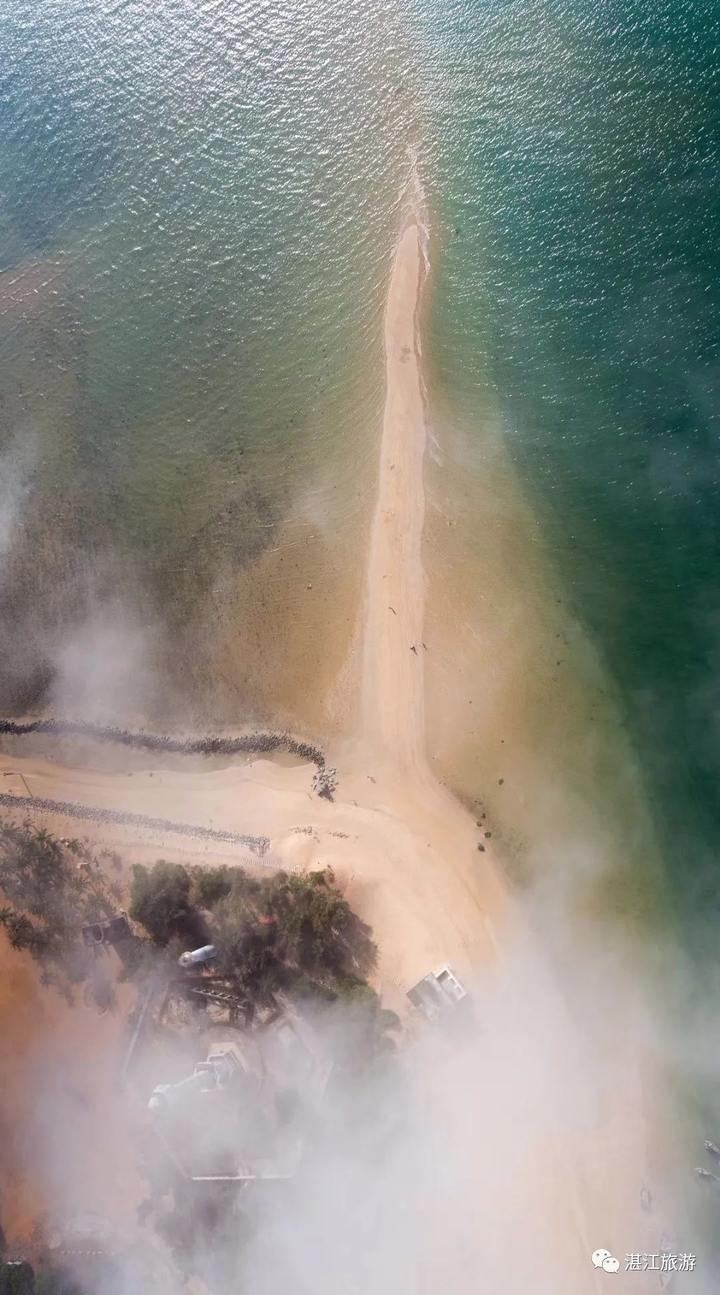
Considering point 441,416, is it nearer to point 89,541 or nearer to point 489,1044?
point 89,541

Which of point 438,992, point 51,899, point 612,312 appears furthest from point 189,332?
point 438,992

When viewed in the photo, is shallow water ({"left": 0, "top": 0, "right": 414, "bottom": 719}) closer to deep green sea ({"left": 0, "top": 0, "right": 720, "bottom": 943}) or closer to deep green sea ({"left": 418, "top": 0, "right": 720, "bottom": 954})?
deep green sea ({"left": 0, "top": 0, "right": 720, "bottom": 943})

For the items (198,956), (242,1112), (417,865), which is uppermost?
(417,865)

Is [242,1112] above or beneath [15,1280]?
above

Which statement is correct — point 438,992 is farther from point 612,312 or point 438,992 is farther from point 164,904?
point 612,312

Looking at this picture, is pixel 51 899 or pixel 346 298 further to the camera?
pixel 346 298

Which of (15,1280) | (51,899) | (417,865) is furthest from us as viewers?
(51,899)

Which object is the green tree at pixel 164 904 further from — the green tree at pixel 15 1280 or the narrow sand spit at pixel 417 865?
the green tree at pixel 15 1280
